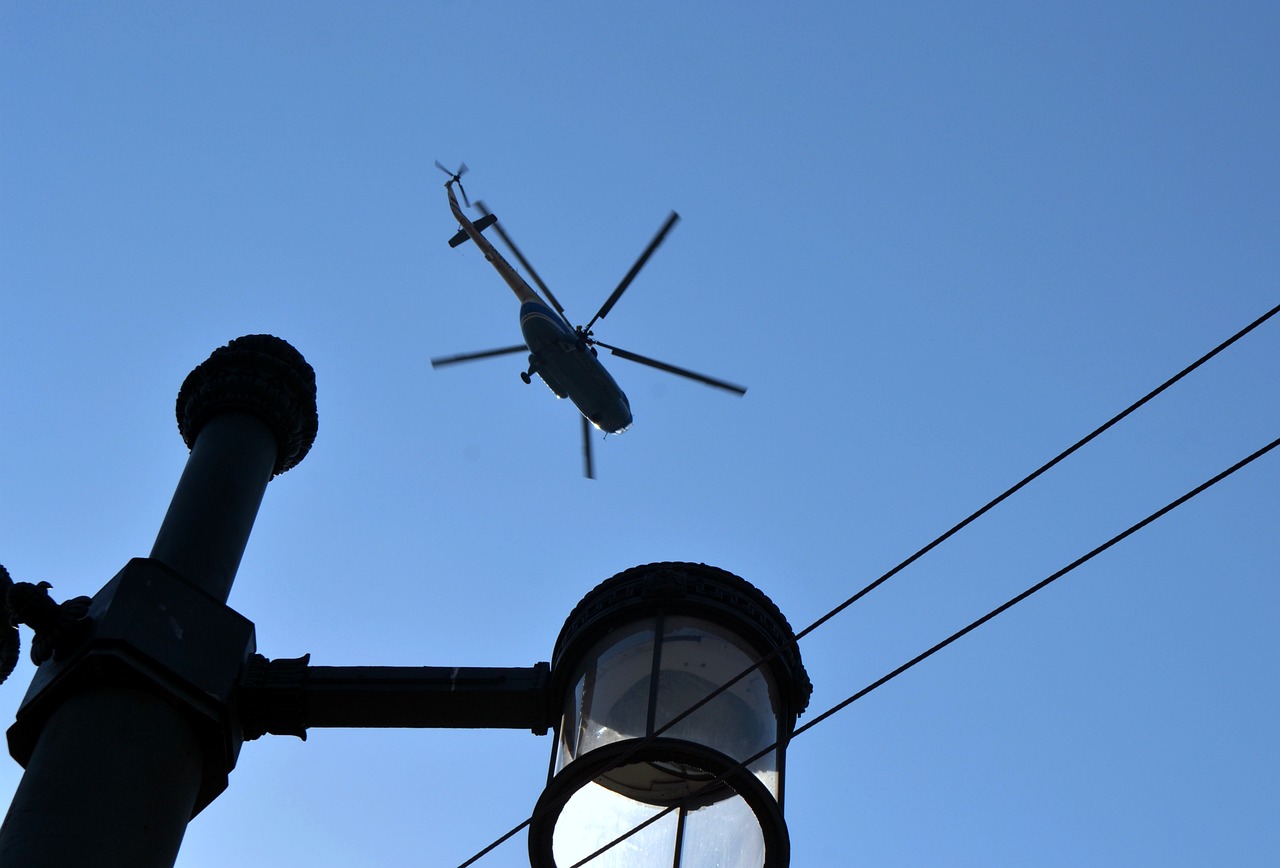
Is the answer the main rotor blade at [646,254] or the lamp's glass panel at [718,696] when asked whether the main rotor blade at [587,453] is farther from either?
the lamp's glass panel at [718,696]

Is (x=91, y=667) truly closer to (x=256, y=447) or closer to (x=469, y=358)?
(x=256, y=447)

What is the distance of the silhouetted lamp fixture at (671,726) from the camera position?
3.38 m

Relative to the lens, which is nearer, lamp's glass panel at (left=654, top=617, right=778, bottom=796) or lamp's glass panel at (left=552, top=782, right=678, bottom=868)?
lamp's glass panel at (left=654, top=617, right=778, bottom=796)

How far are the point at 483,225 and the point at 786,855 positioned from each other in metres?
35.0

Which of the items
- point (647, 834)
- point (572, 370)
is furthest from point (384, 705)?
point (572, 370)

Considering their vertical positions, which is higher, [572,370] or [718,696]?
[572,370]

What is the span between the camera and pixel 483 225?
3753 cm

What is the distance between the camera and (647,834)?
3.73 meters

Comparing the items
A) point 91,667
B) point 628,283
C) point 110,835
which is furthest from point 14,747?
point 628,283

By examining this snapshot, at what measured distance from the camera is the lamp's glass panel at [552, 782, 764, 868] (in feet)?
11.5

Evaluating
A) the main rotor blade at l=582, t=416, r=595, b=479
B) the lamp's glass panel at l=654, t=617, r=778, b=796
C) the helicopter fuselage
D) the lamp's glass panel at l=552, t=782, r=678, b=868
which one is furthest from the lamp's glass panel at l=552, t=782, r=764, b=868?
the helicopter fuselage

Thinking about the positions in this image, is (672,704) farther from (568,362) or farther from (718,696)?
(568,362)

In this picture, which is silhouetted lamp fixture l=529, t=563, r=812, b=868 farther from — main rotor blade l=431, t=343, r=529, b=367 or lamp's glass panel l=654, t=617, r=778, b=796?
main rotor blade l=431, t=343, r=529, b=367

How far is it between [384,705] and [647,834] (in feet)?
2.45
